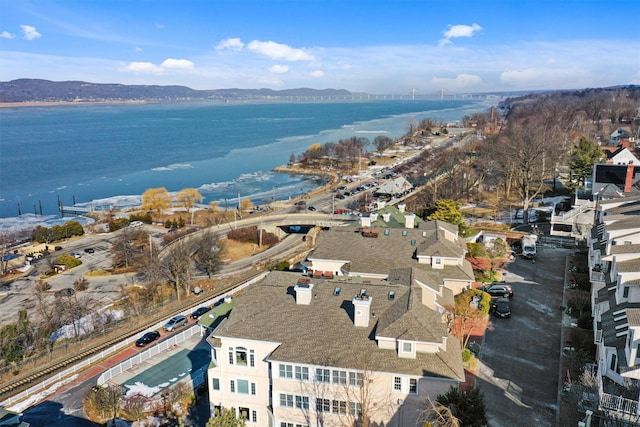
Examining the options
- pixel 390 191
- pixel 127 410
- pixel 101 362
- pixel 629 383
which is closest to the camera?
pixel 629 383

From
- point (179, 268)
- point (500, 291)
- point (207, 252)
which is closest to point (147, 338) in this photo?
point (179, 268)

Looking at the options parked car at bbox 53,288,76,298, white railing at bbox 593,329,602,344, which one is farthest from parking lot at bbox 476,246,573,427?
parked car at bbox 53,288,76,298

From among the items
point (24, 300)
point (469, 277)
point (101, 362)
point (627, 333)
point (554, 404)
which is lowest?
point (24, 300)

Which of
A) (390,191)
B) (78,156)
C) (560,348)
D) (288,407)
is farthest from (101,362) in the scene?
(78,156)

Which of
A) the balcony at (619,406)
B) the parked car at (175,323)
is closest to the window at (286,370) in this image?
the balcony at (619,406)

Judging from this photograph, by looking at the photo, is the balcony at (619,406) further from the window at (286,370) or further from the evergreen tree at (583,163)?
the evergreen tree at (583,163)

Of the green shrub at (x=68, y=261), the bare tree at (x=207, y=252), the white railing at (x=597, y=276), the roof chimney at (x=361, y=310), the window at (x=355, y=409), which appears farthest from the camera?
the green shrub at (x=68, y=261)

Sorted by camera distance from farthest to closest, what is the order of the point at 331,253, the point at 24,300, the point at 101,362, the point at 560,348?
the point at 24,300, the point at 331,253, the point at 101,362, the point at 560,348

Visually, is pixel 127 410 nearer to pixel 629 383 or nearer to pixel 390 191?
pixel 629 383
